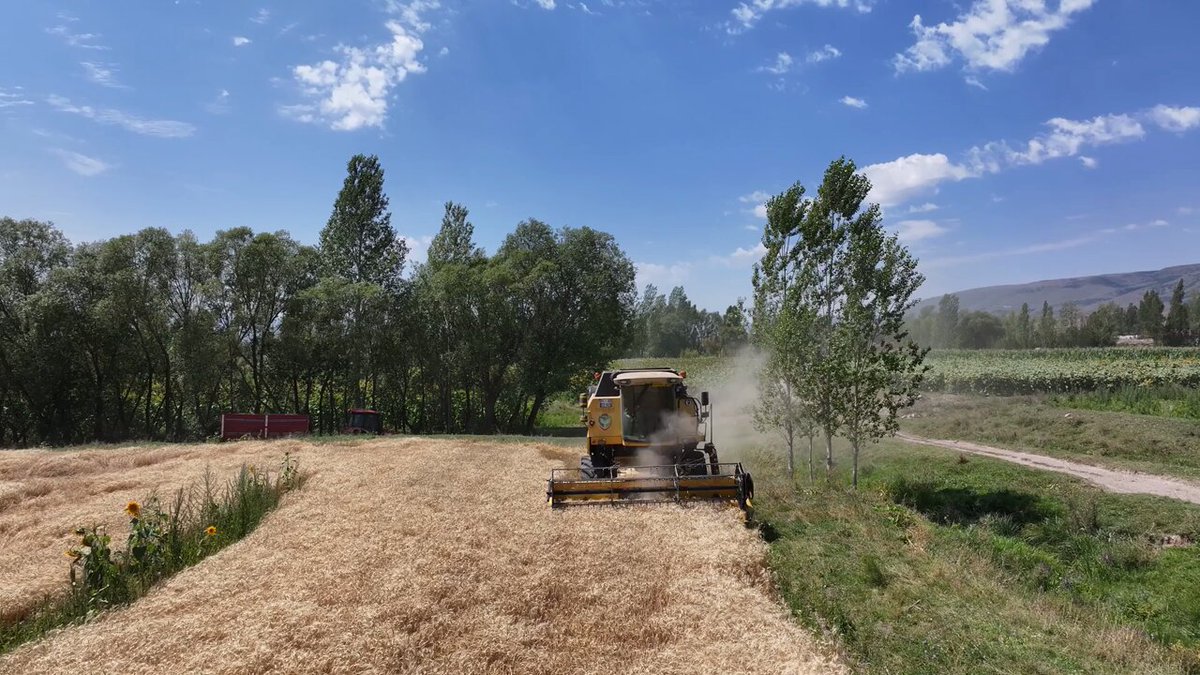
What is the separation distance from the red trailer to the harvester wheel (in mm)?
17990

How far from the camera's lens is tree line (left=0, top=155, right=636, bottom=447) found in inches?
1041

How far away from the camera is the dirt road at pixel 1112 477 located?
1631 centimetres

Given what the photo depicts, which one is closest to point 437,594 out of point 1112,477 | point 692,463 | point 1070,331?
point 692,463

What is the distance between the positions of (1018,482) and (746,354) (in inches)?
350

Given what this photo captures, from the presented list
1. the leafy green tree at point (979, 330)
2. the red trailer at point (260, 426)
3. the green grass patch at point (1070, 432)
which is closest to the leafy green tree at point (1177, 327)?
the leafy green tree at point (979, 330)

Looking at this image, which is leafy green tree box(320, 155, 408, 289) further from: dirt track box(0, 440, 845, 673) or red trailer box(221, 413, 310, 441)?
dirt track box(0, 440, 845, 673)

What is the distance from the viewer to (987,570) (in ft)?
33.3

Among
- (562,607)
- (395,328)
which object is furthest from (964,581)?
(395,328)

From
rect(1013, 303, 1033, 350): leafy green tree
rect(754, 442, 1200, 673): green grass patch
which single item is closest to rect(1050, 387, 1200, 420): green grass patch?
rect(754, 442, 1200, 673): green grass patch

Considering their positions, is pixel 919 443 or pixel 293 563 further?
pixel 919 443

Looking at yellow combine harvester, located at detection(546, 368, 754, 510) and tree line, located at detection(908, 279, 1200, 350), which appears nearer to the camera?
yellow combine harvester, located at detection(546, 368, 754, 510)

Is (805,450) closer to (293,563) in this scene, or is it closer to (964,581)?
(964,581)

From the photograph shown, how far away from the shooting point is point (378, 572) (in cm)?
728

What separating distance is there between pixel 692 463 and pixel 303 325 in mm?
24439
